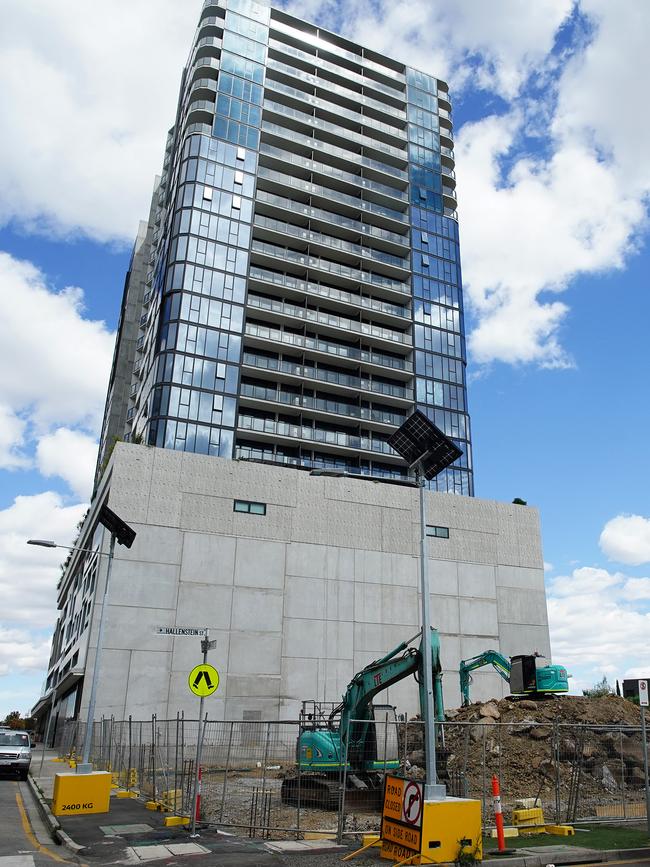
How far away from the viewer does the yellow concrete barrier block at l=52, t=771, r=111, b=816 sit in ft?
54.9

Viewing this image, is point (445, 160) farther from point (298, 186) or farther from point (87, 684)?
point (87, 684)

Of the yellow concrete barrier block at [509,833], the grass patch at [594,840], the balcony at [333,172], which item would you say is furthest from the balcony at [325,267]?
the grass patch at [594,840]

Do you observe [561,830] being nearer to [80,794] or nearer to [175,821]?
[175,821]

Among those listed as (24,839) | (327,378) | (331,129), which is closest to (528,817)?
(24,839)

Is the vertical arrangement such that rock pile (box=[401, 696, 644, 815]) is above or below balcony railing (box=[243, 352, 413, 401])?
below

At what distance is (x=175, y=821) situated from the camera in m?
15.5

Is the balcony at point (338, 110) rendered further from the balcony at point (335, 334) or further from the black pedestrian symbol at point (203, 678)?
the black pedestrian symbol at point (203, 678)

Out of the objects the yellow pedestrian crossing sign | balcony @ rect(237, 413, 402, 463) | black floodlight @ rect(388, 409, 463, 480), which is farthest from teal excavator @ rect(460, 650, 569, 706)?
balcony @ rect(237, 413, 402, 463)

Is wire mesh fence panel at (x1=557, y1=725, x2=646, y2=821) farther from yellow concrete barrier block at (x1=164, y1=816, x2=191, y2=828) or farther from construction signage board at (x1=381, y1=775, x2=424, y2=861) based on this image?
yellow concrete barrier block at (x1=164, y1=816, x2=191, y2=828)

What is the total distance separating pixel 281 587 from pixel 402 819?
3091 centimetres

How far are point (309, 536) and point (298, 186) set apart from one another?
129 feet

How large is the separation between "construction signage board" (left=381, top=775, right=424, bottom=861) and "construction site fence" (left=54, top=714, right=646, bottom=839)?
7.28ft

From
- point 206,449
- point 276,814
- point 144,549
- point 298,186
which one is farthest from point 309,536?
point 298,186

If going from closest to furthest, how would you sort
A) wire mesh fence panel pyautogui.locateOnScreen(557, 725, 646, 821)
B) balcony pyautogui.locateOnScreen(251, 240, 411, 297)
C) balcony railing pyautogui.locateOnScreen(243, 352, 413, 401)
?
wire mesh fence panel pyautogui.locateOnScreen(557, 725, 646, 821) < balcony railing pyautogui.locateOnScreen(243, 352, 413, 401) < balcony pyautogui.locateOnScreen(251, 240, 411, 297)
